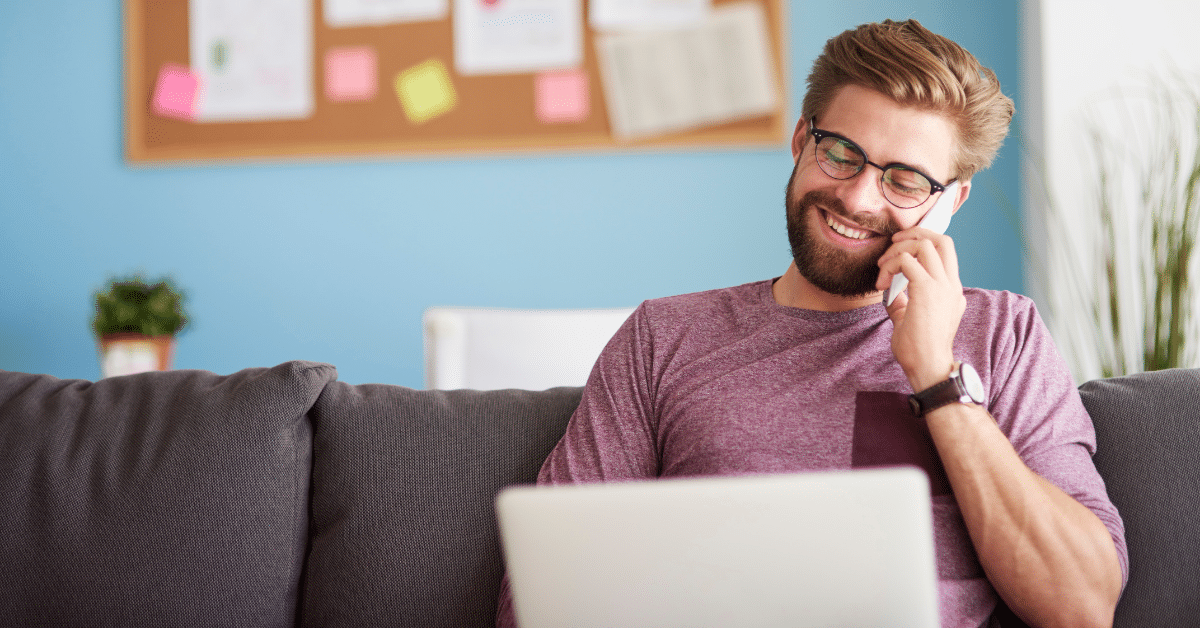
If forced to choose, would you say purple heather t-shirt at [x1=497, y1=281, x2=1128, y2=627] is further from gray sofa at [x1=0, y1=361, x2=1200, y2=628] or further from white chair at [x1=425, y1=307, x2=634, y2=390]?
white chair at [x1=425, y1=307, x2=634, y2=390]

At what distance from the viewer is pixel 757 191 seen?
2527 millimetres

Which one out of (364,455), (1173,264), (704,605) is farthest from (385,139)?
(704,605)

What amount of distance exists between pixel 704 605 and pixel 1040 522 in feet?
1.62

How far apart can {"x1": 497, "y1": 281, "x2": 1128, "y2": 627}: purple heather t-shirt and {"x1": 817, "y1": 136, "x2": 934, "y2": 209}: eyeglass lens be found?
0.15 metres

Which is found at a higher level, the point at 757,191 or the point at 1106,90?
the point at 1106,90

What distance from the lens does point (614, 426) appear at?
1.22 meters

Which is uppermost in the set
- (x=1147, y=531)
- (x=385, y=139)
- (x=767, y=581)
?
(x=385, y=139)

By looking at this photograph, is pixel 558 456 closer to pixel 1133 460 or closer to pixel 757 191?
pixel 1133 460

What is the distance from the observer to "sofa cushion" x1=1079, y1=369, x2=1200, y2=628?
110 cm

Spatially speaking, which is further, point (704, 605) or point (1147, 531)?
point (1147, 531)

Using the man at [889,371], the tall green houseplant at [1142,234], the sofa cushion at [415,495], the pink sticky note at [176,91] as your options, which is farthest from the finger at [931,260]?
the pink sticky note at [176,91]

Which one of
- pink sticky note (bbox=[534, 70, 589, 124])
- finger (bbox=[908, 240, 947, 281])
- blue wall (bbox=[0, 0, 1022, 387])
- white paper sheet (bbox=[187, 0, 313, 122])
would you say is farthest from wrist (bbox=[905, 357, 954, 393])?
white paper sheet (bbox=[187, 0, 313, 122])

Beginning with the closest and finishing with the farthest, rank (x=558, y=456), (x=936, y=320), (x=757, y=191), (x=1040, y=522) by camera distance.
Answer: (x=1040, y=522) → (x=936, y=320) → (x=558, y=456) → (x=757, y=191)

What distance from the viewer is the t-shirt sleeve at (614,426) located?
46.7 inches
